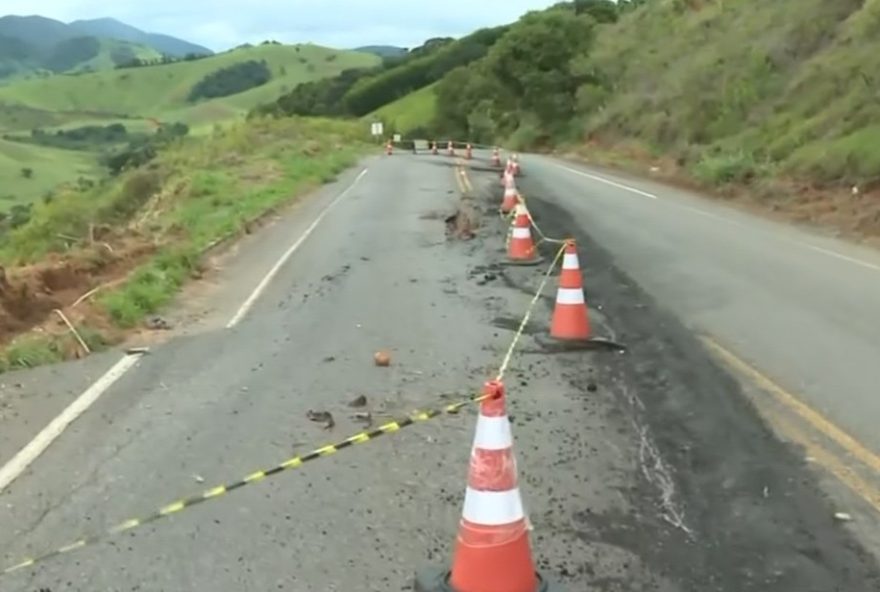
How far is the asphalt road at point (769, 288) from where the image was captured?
338 inches

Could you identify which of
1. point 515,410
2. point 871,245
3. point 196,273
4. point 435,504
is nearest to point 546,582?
point 435,504

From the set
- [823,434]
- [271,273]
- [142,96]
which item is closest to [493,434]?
[823,434]

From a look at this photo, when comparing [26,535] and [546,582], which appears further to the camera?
[26,535]

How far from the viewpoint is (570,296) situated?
10.2 metres

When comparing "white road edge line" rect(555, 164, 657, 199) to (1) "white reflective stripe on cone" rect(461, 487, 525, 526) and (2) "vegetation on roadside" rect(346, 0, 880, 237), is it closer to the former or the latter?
(2) "vegetation on roadside" rect(346, 0, 880, 237)

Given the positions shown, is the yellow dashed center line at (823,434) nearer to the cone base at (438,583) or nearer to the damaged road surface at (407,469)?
the damaged road surface at (407,469)

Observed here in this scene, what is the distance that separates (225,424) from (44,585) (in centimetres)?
271

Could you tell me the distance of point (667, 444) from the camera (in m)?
Answer: 7.02

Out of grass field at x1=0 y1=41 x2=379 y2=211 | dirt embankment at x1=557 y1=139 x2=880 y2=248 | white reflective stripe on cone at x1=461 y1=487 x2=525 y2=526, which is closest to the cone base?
white reflective stripe on cone at x1=461 y1=487 x2=525 y2=526

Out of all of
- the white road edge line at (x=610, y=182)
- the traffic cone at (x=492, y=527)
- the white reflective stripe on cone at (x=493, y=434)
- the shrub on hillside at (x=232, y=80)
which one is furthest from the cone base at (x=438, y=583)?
the shrub on hillside at (x=232, y=80)

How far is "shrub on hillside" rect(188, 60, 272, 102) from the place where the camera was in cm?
16825

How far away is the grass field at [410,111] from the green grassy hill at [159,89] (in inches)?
1217

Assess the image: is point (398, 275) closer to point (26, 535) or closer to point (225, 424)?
point (225, 424)

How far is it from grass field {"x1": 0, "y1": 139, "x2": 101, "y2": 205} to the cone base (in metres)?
69.8
